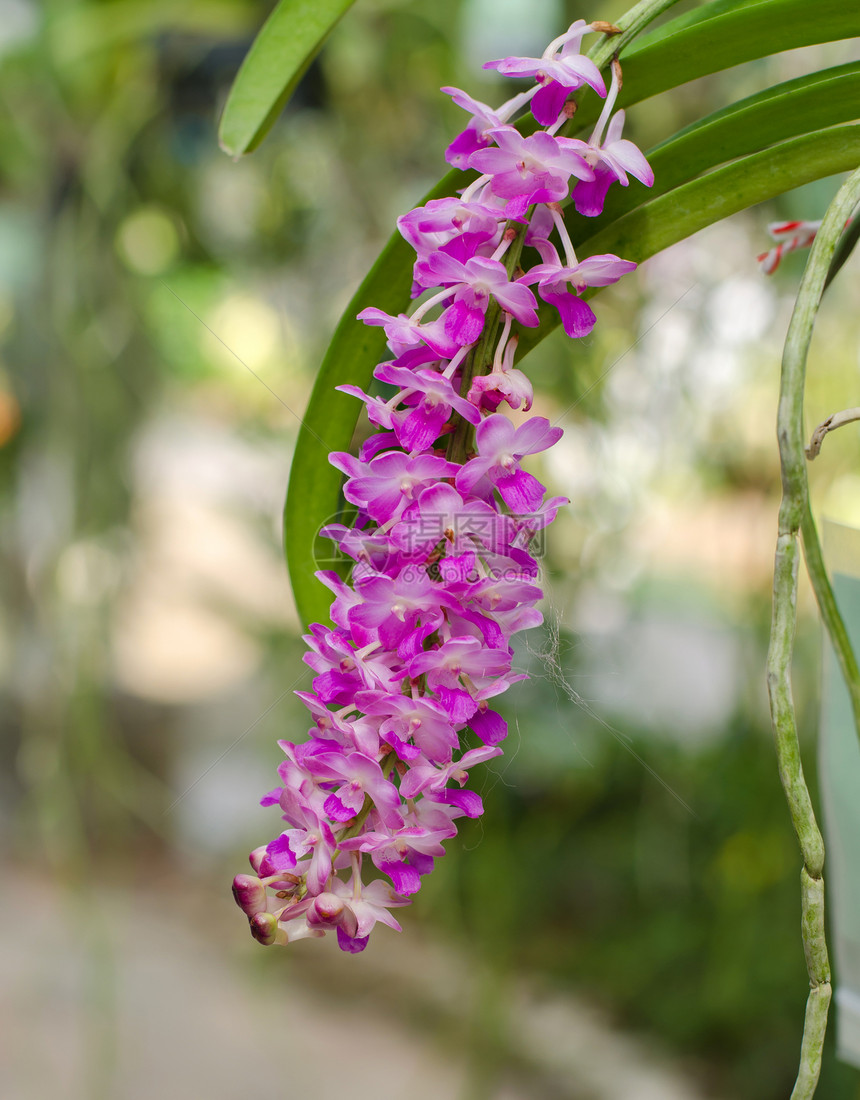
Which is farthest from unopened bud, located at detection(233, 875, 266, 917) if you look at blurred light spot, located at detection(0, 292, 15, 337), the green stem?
blurred light spot, located at detection(0, 292, 15, 337)

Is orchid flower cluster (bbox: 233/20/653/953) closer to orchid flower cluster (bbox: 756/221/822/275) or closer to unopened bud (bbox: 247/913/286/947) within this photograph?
unopened bud (bbox: 247/913/286/947)

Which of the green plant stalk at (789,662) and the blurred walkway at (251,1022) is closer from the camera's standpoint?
the green plant stalk at (789,662)

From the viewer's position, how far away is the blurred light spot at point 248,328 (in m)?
1.32

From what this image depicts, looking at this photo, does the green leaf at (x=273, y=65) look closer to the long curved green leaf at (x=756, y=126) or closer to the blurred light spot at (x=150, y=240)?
the long curved green leaf at (x=756, y=126)

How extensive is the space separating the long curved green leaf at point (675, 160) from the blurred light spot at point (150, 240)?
112 centimetres

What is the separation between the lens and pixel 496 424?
22 cm

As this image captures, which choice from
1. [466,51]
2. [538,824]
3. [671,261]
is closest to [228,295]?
[466,51]

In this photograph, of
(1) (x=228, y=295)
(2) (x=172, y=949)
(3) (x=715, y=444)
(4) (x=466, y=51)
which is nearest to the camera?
(4) (x=466, y=51)

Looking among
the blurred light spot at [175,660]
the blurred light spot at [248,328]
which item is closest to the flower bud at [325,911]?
the blurred light spot at [248,328]

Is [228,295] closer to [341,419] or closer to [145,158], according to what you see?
[145,158]

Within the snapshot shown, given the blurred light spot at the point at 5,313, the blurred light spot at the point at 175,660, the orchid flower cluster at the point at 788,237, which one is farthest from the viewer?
the blurred light spot at the point at 175,660

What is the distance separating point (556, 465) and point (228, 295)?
66 cm

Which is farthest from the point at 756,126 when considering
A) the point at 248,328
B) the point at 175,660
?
the point at 175,660

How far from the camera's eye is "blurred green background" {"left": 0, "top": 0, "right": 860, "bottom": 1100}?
1.04m
